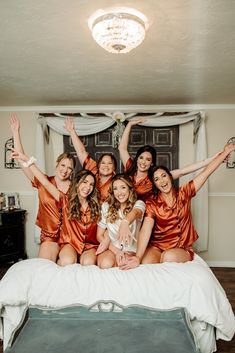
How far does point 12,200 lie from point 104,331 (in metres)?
3.56

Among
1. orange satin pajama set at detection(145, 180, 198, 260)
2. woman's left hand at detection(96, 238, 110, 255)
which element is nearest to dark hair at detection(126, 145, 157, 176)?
orange satin pajama set at detection(145, 180, 198, 260)

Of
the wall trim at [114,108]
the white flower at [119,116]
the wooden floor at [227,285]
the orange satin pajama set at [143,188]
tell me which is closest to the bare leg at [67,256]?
the orange satin pajama set at [143,188]

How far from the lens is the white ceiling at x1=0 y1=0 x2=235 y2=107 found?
88.7 inches

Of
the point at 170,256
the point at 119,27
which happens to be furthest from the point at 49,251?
the point at 119,27

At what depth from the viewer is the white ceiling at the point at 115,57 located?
88.7 inches

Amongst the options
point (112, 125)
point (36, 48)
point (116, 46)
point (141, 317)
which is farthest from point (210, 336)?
point (112, 125)

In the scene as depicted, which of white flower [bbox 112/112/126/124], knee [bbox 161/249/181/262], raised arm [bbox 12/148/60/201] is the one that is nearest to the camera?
knee [bbox 161/249/181/262]

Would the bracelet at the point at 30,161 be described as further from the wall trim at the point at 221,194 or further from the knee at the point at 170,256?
the wall trim at the point at 221,194

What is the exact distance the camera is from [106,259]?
2.62 metres

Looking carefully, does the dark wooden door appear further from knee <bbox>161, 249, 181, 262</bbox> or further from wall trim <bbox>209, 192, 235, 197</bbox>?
knee <bbox>161, 249, 181, 262</bbox>

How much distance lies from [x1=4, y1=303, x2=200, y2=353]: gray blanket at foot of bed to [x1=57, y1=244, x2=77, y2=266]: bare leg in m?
0.58

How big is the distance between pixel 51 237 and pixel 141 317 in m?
1.25

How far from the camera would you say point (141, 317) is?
2.07 meters

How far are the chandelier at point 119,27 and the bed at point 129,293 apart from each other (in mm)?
1628
